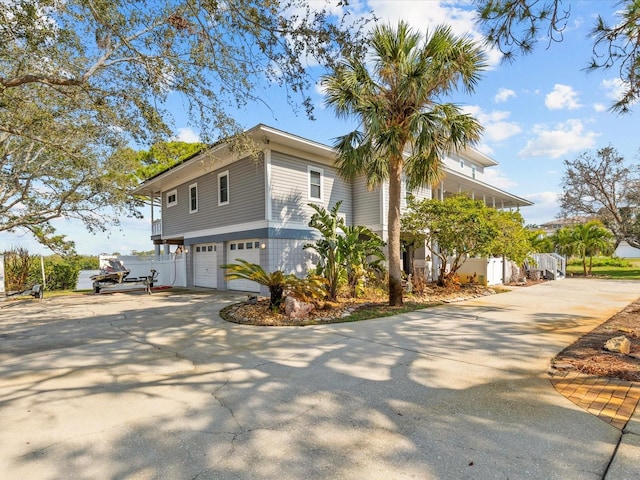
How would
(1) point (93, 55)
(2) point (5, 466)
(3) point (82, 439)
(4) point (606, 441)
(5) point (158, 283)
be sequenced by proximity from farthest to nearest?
(5) point (158, 283), (1) point (93, 55), (3) point (82, 439), (4) point (606, 441), (2) point (5, 466)

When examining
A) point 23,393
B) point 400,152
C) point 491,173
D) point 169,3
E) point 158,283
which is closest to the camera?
point 23,393

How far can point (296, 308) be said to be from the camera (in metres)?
8.30

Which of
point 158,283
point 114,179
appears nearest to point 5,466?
point 114,179

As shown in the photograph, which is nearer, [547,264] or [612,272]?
[547,264]

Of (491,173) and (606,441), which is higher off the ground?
(491,173)

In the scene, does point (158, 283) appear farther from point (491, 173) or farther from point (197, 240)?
point (491, 173)

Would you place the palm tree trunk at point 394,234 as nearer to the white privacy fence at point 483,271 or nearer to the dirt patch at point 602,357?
the dirt patch at point 602,357

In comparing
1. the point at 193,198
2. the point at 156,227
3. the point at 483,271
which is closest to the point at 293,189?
the point at 193,198

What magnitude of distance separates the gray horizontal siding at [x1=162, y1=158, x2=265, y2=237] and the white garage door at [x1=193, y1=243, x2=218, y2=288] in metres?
1.07

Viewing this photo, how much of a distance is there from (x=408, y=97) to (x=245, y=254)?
855 cm

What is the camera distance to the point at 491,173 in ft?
88.2

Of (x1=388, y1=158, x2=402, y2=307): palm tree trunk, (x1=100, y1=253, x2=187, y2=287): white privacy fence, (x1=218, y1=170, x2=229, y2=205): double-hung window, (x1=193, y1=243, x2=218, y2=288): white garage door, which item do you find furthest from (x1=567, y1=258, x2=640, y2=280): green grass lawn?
(x1=100, y1=253, x2=187, y2=287): white privacy fence

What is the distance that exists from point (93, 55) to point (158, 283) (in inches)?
528

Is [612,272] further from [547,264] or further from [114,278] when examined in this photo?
[114,278]
